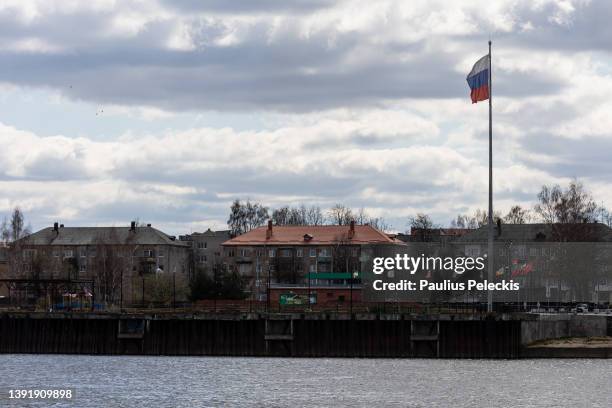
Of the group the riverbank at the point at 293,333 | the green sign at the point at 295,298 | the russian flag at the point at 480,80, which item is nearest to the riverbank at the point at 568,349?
the riverbank at the point at 293,333

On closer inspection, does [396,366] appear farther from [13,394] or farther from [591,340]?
[13,394]

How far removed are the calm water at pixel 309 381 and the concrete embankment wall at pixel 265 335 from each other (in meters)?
1.93

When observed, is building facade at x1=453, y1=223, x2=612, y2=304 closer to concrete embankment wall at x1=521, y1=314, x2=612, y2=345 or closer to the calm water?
concrete embankment wall at x1=521, y1=314, x2=612, y2=345

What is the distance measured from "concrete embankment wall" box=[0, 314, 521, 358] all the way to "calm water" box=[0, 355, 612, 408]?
1933mm

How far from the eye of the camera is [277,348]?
11188 centimetres

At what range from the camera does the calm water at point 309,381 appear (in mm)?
80312

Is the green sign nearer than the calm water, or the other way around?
the calm water

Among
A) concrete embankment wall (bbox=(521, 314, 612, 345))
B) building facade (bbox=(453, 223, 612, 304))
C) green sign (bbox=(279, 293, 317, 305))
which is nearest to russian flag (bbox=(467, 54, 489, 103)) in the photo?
concrete embankment wall (bbox=(521, 314, 612, 345))

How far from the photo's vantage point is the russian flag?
4065 inches

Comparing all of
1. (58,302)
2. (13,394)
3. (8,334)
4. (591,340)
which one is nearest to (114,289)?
(58,302)

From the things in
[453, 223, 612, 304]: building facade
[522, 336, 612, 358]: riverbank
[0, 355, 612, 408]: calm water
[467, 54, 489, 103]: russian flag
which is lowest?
[0, 355, 612, 408]: calm water

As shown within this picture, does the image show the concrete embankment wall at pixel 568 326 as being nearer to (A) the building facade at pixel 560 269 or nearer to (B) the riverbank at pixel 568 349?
(B) the riverbank at pixel 568 349

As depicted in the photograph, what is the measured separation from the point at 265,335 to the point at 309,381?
20.9 meters

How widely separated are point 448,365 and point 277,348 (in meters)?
14.9
